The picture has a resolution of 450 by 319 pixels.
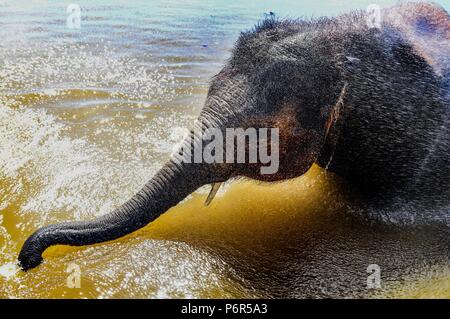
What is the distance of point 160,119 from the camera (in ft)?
21.6

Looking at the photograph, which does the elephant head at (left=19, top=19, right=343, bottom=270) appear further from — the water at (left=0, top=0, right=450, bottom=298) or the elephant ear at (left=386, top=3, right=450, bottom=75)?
the elephant ear at (left=386, top=3, right=450, bottom=75)

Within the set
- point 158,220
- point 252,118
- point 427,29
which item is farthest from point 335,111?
point 158,220

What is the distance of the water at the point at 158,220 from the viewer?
11.4 ft

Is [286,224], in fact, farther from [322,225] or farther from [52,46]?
[52,46]

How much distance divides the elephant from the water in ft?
1.05

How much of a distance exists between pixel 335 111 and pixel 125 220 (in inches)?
79.6

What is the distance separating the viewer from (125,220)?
11.3ft

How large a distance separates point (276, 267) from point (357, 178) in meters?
1.30

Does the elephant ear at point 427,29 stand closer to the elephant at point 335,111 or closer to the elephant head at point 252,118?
the elephant at point 335,111

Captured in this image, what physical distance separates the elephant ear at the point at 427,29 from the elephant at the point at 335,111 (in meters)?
0.01

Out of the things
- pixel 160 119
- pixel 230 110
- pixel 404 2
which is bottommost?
pixel 160 119

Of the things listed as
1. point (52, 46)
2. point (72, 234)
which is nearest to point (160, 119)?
point (72, 234)

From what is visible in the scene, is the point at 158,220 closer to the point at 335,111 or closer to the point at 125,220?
the point at 125,220

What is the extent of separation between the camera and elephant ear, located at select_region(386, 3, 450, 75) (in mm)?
4238
